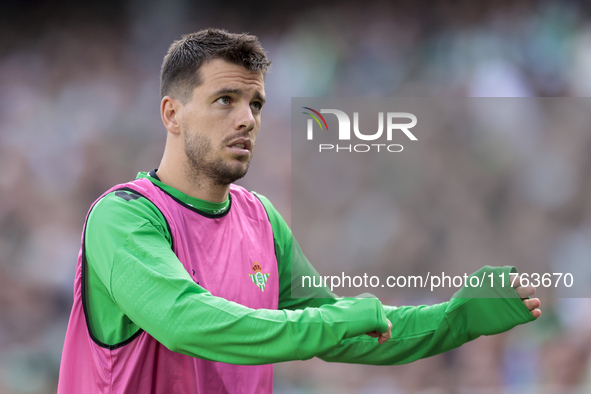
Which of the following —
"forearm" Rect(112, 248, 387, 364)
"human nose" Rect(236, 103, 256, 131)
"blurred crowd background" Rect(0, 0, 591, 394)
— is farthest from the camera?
"blurred crowd background" Rect(0, 0, 591, 394)

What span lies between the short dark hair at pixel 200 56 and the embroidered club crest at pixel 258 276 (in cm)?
40

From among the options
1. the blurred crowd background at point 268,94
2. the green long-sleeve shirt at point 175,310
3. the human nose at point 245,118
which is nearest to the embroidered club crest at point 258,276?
the green long-sleeve shirt at point 175,310

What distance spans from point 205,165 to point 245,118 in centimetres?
13

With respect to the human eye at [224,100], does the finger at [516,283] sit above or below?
below

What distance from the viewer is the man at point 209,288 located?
0.83m

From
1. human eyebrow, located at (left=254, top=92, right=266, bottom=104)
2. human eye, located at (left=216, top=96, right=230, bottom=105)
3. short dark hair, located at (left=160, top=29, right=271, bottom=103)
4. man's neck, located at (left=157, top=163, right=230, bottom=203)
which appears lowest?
man's neck, located at (left=157, top=163, right=230, bottom=203)

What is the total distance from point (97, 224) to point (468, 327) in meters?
0.81

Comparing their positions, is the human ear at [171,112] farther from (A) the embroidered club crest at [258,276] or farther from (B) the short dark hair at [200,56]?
(A) the embroidered club crest at [258,276]

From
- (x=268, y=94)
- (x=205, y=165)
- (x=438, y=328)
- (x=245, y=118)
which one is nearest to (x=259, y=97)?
(x=245, y=118)

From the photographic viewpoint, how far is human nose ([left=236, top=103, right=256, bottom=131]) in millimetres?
1125

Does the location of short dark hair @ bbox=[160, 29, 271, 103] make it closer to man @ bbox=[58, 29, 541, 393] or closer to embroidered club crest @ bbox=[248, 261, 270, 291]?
man @ bbox=[58, 29, 541, 393]

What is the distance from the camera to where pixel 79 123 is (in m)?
2.91

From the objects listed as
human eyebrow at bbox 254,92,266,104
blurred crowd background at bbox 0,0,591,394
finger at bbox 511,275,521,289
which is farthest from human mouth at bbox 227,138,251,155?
blurred crowd background at bbox 0,0,591,394

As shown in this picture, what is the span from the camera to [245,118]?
1126 mm
